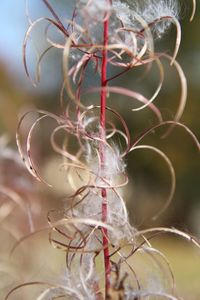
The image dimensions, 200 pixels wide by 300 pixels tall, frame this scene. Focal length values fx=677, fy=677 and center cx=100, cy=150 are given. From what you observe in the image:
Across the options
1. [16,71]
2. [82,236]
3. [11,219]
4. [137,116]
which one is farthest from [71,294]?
[16,71]

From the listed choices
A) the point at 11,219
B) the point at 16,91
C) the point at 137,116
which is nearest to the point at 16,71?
the point at 16,91

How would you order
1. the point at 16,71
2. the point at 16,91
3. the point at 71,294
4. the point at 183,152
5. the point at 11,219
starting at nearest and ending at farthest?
the point at 71,294, the point at 11,219, the point at 183,152, the point at 16,91, the point at 16,71

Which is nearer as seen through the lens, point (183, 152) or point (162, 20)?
point (162, 20)

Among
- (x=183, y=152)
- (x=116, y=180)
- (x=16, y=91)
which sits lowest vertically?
(x=116, y=180)

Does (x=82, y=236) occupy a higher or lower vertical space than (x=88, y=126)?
lower

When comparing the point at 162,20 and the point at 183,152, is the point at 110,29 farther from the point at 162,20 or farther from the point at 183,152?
the point at 183,152

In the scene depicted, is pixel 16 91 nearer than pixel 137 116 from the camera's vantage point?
No

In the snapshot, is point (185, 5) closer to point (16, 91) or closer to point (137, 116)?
point (137, 116)

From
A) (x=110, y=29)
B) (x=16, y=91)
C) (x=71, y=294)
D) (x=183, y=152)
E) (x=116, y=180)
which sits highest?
(x=16, y=91)

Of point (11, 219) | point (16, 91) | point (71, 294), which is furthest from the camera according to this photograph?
point (16, 91)
